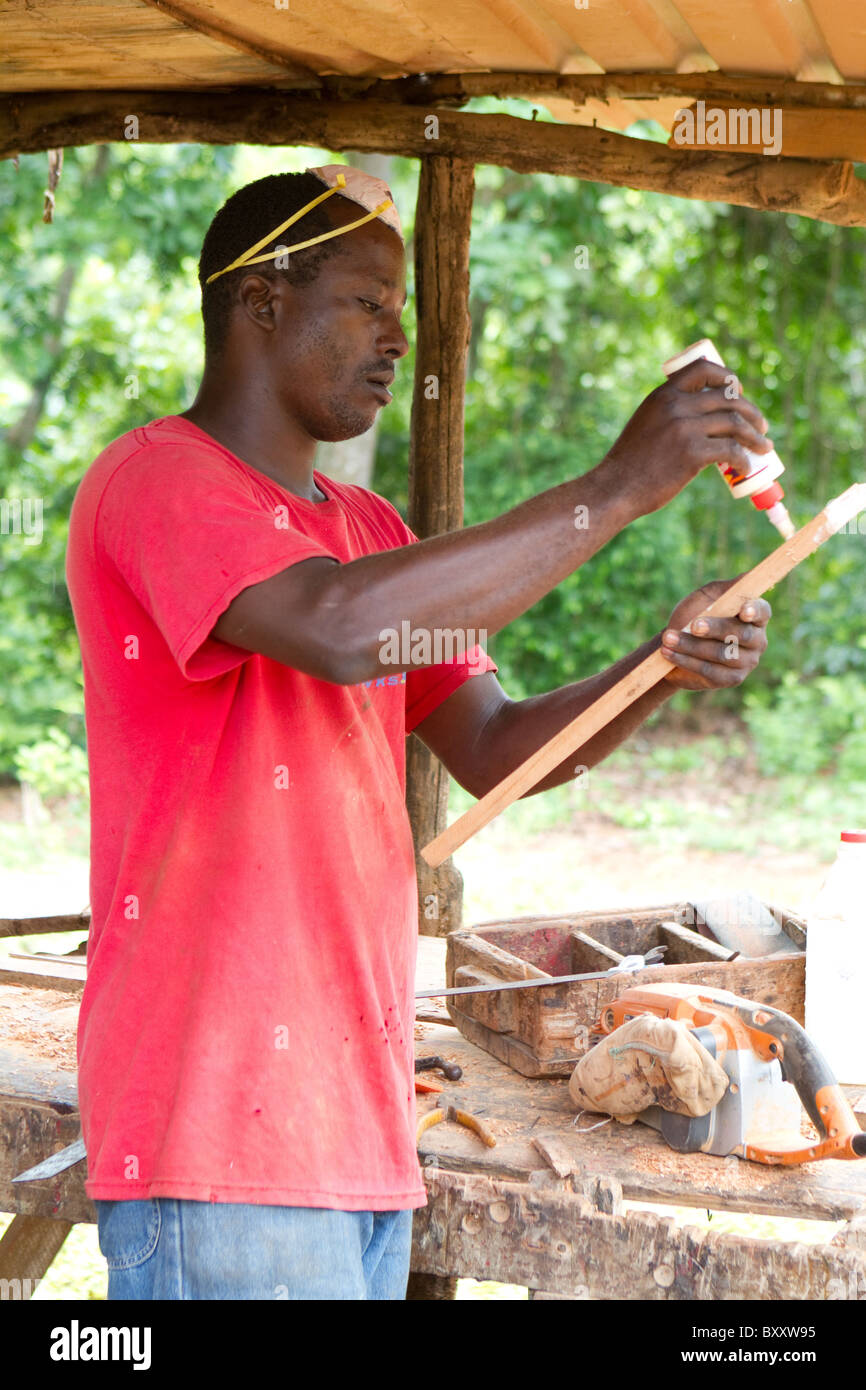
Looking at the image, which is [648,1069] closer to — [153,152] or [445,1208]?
[445,1208]

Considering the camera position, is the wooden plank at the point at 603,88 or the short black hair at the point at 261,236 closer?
the short black hair at the point at 261,236

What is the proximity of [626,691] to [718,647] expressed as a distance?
0.46 feet

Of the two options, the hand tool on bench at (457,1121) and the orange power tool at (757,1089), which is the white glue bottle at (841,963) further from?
the hand tool on bench at (457,1121)

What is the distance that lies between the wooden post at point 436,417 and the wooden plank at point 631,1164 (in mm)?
1431

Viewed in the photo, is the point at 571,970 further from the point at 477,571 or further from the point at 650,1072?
the point at 477,571

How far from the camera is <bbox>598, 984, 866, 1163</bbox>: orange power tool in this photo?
79.5 inches

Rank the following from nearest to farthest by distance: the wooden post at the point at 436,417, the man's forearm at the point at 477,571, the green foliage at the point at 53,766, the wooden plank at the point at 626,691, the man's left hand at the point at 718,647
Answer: the man's forearm at the point at 477,571, the wooden plank at the point at 626,691, the man's left hand at the point at 718,647, the wooden post at the point at 436,417, the green foliage at the point at 53,766

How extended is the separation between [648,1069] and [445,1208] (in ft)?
1.24

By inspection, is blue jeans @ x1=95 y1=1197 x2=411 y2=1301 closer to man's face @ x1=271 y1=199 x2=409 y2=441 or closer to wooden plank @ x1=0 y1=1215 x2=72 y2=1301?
man's face @ x1=271 y1=199 x2=409 y2=441

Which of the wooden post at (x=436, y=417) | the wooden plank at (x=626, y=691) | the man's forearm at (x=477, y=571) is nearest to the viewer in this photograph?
the man's forearm at (x=477, y=571)

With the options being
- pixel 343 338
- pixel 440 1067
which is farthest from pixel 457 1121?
pixel 343 338

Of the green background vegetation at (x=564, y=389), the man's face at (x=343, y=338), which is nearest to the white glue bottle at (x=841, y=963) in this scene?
the man's face at (x=343, y=338)

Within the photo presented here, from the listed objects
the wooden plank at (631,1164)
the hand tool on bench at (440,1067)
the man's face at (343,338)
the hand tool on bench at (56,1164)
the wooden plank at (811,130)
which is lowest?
the hand tool on bench at (56,1164)

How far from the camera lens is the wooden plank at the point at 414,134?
3.30 meters
